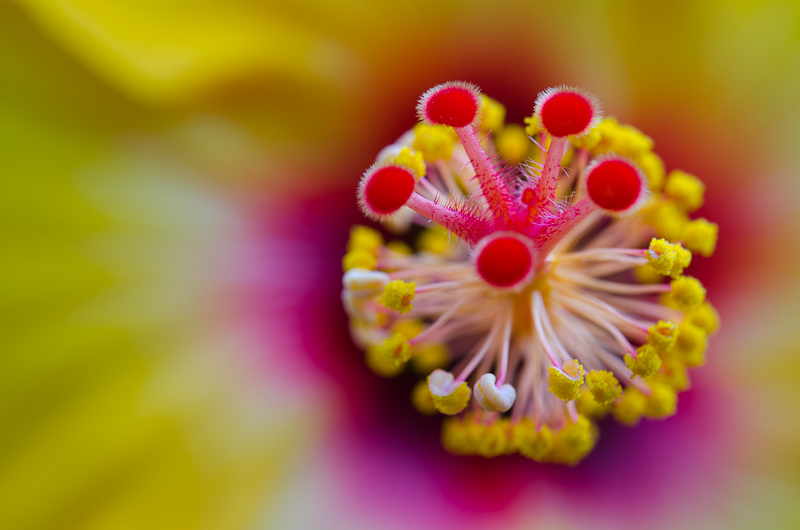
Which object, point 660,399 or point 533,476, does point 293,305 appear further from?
point 660,399

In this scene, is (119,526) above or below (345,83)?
below

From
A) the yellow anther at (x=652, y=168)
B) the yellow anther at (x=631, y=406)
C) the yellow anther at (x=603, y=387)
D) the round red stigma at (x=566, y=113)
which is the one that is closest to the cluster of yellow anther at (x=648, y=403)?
the yellow anther at (x=631, y=406)

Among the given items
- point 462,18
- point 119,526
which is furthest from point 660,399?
point 119,526

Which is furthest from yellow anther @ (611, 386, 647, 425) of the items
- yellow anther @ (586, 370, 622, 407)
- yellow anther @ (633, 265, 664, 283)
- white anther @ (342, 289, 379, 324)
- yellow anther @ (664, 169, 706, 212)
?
white anther @ (342, 289, 379, 324)

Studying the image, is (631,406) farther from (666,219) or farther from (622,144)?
(622,144)

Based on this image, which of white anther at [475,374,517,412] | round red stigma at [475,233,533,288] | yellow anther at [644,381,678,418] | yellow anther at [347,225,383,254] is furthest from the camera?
yellow anther at [347,225,383,254]

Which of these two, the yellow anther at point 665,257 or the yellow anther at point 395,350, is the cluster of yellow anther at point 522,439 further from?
the yellow anther at point 665,257

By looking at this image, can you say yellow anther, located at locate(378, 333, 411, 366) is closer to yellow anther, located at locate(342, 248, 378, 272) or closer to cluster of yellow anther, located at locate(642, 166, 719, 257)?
yellow anther, located at locate(342, 248, 378, 272)
